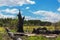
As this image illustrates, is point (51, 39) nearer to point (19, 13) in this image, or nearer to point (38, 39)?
point (38, 39)

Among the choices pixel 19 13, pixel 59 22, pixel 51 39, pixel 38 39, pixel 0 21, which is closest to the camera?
pixel 38 39

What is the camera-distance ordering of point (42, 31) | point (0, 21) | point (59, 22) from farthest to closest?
point (0, 21) → point (59, 22) → point (42, 31)

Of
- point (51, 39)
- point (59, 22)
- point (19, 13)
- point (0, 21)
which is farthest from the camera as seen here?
point (0, 21)

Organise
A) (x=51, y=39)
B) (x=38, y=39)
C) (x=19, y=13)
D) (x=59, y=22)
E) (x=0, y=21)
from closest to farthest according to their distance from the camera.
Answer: (x=38, y=39) → (x=51, y=39) → (x=19, y=13) → (x=59, y=22) → (x=0, y=21)

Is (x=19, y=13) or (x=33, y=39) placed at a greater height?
(x=19, y=13)

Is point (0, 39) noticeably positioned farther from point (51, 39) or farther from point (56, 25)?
point (56, 25)

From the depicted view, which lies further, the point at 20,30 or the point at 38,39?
the point at 20,30

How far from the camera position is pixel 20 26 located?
33156mm

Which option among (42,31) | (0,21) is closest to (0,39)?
(42,31)

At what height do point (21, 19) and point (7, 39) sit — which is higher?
point (21, 19)

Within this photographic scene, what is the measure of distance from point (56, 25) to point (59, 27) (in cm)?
103

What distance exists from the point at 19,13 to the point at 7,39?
951cm

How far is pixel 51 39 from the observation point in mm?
22500

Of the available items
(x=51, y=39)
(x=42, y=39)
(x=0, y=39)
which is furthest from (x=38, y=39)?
(x=0, y=39)
